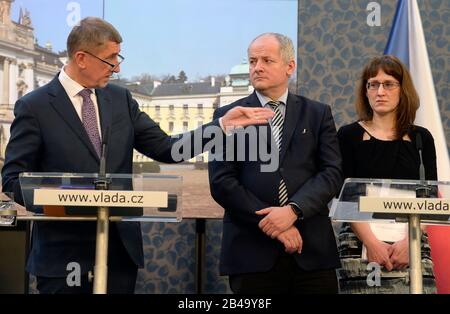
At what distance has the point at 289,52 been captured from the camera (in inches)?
104

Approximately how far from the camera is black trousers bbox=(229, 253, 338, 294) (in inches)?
95.0

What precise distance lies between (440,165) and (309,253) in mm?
1542

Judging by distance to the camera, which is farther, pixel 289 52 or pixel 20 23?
pixel 20 23

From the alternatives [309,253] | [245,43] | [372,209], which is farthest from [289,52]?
[245,43]

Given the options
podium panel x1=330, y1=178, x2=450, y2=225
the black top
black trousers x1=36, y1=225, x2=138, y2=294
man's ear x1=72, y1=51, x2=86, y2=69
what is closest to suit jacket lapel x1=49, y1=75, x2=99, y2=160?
man's ear x1=72, y1=51, x2=86, y2=69

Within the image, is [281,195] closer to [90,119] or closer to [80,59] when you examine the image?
[90,119]

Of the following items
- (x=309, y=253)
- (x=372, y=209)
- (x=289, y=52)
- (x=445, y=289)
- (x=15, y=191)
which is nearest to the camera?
(x=372, y=209)

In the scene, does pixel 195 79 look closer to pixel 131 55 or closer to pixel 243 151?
pixel 131 55

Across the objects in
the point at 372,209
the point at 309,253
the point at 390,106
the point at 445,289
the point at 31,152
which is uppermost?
the point at 390,106

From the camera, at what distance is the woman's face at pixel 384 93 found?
2.76 m

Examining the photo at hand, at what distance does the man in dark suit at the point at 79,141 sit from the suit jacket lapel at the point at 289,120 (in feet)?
1.10

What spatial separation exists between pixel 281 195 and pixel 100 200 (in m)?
0.88

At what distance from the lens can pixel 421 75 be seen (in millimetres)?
3855

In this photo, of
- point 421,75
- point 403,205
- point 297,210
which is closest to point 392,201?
point 403,205
